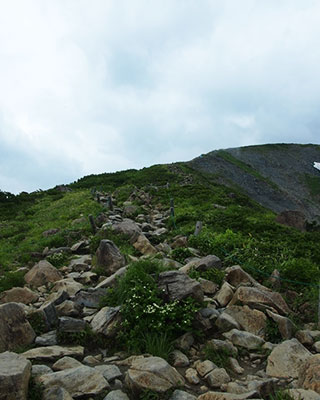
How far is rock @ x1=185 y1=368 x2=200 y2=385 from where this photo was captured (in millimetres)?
5377

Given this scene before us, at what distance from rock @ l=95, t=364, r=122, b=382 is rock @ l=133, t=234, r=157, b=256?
6547mm

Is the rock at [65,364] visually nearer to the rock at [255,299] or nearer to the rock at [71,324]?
the rock at [71,324]

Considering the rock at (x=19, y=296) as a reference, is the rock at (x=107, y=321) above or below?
below

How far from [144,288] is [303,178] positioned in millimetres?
65583

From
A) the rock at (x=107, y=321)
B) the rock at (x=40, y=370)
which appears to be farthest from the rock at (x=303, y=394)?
the rock at (x=40, y=370)

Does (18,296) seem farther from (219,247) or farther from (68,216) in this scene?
(68,216)

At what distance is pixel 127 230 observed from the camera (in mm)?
14156

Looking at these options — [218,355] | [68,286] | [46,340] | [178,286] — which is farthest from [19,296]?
[218,355]

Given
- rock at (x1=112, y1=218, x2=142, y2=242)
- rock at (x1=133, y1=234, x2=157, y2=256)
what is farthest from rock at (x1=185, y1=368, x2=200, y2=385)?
rock at (x1=112, y1=218, x2=142, y2=242)

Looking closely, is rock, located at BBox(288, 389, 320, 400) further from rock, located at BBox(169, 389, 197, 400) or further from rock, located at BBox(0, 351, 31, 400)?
rock, located at BBox(0, 351, 31, 400)

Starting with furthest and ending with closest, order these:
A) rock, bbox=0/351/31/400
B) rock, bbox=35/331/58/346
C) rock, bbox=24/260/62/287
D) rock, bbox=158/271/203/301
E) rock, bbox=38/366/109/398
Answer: rock, bbox=24/260/62/287, rock, bbox=158/271/203/301, rock, bbox=35/331/58/346, rock, bbox=38/366/109/398, rock, bbox=0/351/31/400

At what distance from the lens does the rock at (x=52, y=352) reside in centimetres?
586

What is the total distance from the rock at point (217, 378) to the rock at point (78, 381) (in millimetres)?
1624

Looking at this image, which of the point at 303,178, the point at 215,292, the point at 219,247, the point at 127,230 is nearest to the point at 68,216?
the point at 127,230
